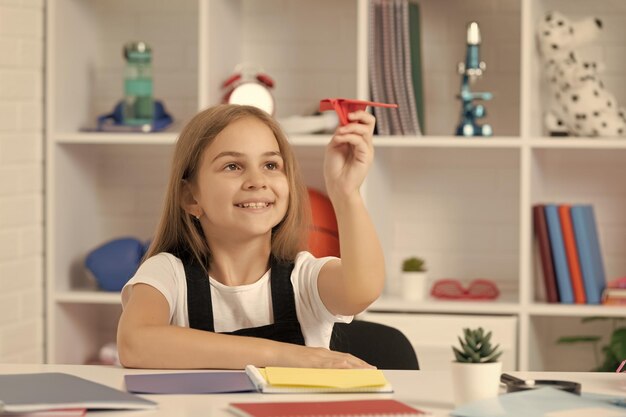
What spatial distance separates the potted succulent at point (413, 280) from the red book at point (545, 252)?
0.36 m

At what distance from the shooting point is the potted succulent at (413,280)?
320 cm

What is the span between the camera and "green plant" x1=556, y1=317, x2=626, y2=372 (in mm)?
3131

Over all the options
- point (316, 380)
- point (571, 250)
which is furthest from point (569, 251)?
point (316, 380)

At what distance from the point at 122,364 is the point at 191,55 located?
82.9 inches

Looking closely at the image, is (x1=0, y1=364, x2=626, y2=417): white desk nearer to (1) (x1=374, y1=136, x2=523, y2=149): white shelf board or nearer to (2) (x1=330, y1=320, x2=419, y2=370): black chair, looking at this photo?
(2) (x1=330, y1=320, x2=419, y2=370): black chair

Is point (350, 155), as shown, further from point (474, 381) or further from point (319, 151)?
point (319, 151)

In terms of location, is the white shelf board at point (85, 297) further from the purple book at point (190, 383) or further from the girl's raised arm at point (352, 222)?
the purple book at point (190, 383)

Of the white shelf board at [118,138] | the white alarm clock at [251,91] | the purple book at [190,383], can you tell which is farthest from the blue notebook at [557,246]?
the purple book at [190,383]

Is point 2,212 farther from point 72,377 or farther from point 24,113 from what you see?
point 72,377

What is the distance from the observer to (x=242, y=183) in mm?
1967

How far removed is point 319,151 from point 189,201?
4.66 feet

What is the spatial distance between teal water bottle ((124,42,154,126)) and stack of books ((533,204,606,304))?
4.08 feet

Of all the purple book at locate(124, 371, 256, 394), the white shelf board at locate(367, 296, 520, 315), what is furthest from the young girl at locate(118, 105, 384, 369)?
the white shelf board at locate(367, 296, 520, 315)

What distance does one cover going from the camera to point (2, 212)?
3.13 meters
